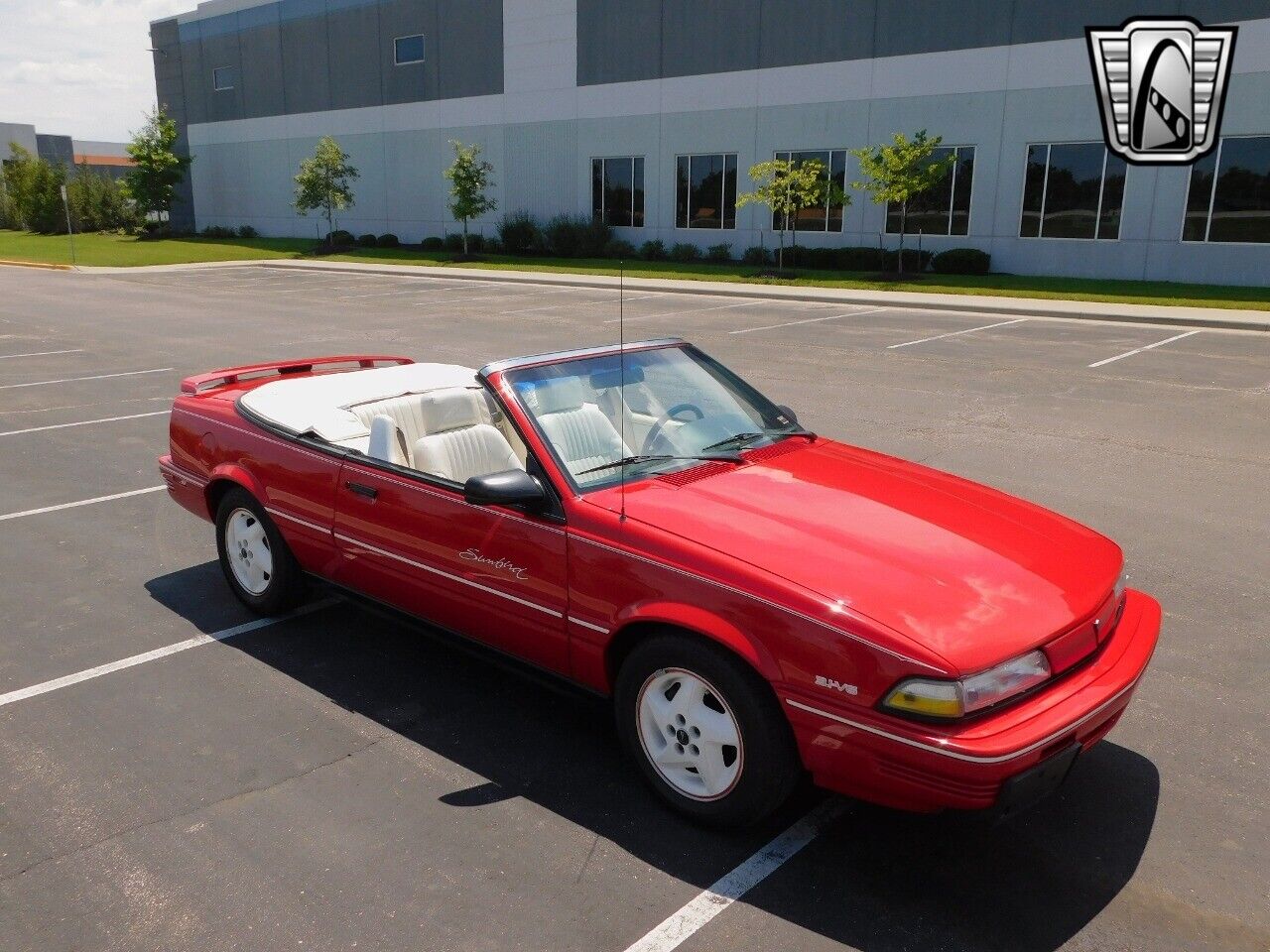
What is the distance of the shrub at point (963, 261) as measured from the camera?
99.8ft

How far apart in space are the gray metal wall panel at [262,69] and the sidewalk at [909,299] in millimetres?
21462

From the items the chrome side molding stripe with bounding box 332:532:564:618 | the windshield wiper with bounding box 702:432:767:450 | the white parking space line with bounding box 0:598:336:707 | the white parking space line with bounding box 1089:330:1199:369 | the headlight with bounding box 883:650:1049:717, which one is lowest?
the white parking space line with bounding box 0:598:336:707

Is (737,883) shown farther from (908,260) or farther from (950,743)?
(908,260)

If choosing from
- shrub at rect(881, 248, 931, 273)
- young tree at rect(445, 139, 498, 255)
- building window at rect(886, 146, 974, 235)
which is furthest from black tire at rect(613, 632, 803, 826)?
young tree at rect(445, 139, 498, 255)

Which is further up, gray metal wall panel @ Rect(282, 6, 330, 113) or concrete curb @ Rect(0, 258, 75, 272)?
gray metal wall panel @ Rect(282, 6, 330, 113)

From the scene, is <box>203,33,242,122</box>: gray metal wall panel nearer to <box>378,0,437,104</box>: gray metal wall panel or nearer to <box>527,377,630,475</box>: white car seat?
<box>378,0,437,104</box>: gray metal wall panel

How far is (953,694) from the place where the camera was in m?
3.15

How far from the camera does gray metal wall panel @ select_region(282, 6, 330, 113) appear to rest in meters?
50.2

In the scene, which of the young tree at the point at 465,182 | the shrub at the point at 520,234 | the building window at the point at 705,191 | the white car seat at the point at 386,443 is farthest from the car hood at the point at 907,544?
the shrub at the point at 520,234

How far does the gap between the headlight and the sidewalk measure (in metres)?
19.0

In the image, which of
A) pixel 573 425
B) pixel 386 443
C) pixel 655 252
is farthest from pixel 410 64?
pixel 573 425

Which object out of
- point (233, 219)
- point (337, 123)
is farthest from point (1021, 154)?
Answer: point (233, 219)

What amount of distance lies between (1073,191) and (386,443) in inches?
1135

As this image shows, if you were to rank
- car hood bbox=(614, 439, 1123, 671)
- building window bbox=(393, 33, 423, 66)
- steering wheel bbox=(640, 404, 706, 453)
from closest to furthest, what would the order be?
car hood bbox=(614, 439, 1123, 671), steering wheel bbox=(640, 404, 706, 453), building window bbox=(393, 33, 423, 66)
